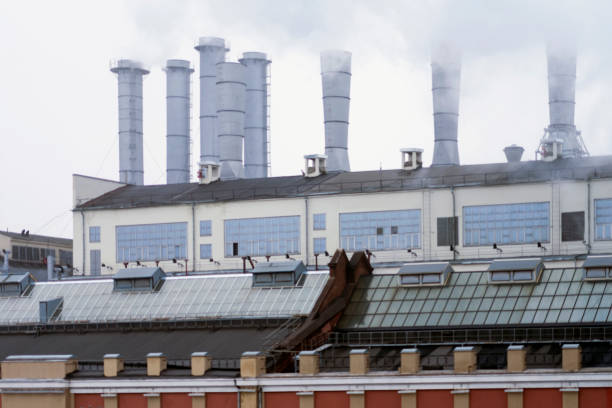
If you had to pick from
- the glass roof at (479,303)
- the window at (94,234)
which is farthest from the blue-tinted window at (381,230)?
the glass roof at (479,303)

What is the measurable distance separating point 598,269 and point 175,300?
1034 inches

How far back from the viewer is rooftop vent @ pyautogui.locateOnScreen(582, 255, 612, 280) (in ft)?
231

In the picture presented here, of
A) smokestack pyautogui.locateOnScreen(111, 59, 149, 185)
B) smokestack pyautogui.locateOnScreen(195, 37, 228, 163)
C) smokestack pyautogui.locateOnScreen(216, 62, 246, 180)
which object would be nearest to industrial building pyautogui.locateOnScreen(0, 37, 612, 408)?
smokestack pyautogui.locateOnScreen(216, 62, 246, 180)

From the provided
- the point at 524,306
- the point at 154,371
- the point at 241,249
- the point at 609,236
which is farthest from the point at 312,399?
the point at 241,249

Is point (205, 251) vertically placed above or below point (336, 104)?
below

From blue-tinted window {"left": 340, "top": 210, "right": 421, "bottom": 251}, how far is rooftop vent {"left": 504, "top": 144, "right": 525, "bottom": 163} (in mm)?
20252

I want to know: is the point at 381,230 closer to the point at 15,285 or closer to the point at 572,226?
the point at 572,226

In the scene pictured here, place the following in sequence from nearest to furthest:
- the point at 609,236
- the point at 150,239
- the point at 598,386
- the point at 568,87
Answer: the point at 598,386
the point at 609,236
the point at 150,239
the point at 568,87

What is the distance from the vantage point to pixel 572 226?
97.9 metres

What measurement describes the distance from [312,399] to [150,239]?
52628 millimetres

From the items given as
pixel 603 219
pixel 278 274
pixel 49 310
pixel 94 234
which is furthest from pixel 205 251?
pixel 603 219

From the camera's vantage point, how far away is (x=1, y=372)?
7094 cm

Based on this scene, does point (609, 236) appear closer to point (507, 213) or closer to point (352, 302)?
point (507, 213)

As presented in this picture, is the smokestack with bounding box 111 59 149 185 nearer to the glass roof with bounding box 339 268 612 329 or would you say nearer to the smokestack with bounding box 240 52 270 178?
the smokestack with bounding box 240 52 270 178
